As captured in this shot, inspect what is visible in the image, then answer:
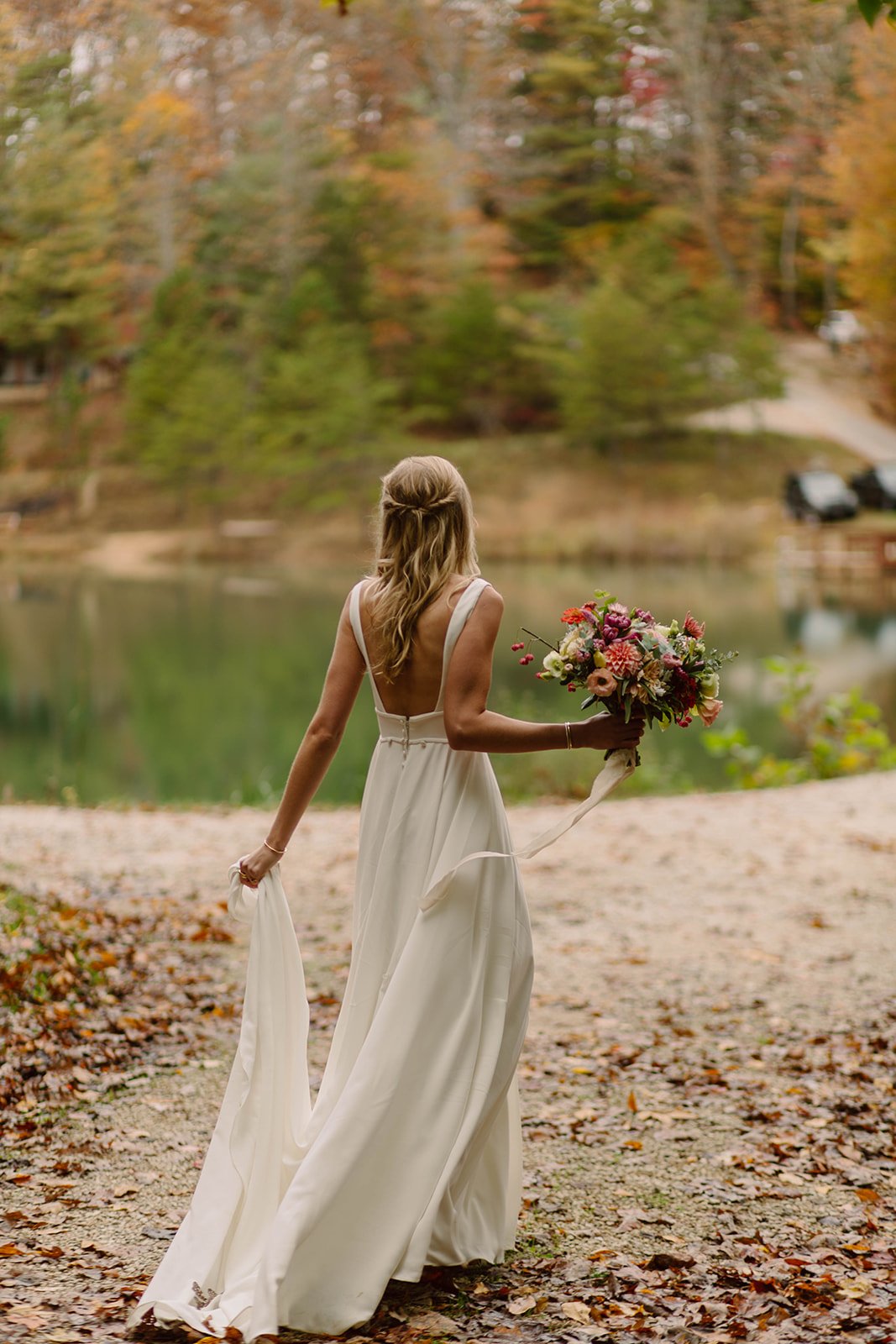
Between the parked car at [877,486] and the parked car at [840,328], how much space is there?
786cm

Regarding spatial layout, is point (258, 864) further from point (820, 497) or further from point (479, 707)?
point (820, 497)

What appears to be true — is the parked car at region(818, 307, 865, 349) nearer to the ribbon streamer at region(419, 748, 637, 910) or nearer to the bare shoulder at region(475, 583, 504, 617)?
the ribbon streamer at region(419, 748, 637, 910)

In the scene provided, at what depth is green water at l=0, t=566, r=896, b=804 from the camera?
13955mm

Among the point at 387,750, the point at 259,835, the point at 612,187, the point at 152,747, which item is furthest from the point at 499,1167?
the point at 612,187

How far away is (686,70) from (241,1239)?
131ft

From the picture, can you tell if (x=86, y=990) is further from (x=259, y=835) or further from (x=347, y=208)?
(x=347, y=208)

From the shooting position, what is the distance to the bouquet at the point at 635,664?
9.74ft

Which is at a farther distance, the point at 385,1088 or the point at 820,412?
the point at 820,412

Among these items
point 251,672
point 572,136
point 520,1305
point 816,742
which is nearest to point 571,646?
point 520,1305

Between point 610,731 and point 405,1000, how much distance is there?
2.39ft

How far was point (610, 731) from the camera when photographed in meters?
3.00

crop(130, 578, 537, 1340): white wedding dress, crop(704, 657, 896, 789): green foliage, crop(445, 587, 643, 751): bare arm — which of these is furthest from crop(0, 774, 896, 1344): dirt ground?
crop(704, 657, 896, 789): green foliage

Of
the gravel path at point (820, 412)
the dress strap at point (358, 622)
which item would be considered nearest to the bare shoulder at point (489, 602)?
the dress strap at point (358, 622)

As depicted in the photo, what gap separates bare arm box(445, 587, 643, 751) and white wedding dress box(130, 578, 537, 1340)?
0.04m
